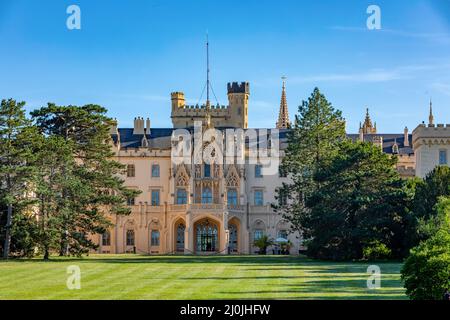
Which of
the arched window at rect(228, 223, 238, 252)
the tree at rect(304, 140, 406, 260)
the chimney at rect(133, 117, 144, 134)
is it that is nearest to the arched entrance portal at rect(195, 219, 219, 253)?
the arched window at rect(228, 223, 238, 252)

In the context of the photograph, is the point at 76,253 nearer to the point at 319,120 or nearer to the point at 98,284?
the point at 319,120

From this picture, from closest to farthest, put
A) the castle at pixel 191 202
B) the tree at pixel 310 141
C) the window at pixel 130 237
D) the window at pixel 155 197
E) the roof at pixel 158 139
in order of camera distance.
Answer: the tree at pixel 310 141, the castle at pixel 191 202, the window at pixel 130 237, the window at pixel 155 197, the roof at pixel 158 139

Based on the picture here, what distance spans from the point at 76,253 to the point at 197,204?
2322 cm

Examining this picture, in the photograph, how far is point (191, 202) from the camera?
94.1 meters

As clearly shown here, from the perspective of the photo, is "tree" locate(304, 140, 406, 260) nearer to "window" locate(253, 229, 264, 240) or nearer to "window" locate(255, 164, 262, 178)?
"window" locate(253, 229, 264, 240)

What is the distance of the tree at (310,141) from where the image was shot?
76.1 meters

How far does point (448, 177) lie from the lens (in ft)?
206

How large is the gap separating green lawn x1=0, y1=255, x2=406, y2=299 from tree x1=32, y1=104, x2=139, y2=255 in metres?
13.2

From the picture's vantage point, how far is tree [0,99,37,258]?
63.3m

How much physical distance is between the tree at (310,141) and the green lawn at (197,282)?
22.0 meters

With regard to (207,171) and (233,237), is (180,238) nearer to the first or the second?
(233,237)

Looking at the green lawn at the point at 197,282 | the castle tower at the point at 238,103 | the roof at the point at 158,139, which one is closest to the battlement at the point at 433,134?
the roof at the point at 158,139

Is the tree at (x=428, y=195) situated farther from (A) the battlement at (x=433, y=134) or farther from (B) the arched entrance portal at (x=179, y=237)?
(B) the arched entrance portal at (x=179, y=237)
